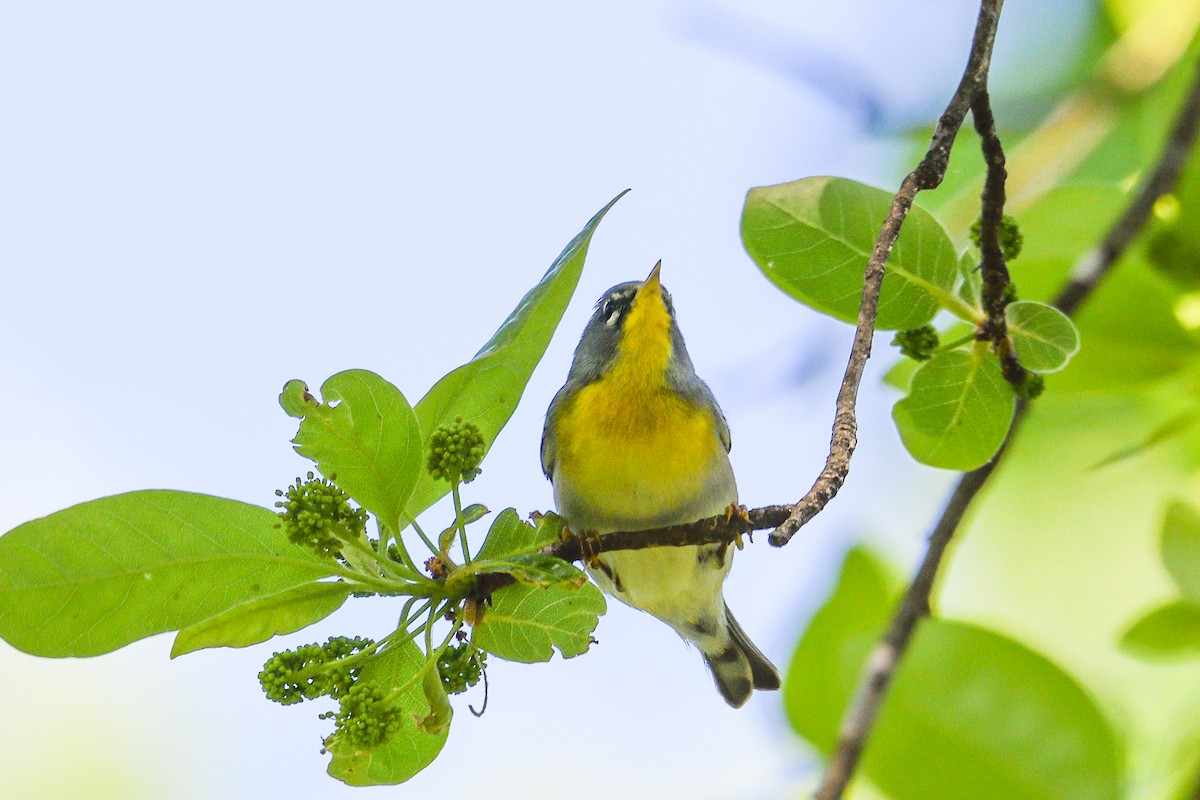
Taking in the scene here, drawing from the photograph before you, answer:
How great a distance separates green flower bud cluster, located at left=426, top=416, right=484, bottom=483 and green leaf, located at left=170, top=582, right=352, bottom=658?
0.32 m

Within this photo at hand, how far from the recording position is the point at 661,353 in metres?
4.40

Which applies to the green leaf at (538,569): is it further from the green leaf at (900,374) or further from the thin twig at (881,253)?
the green leaf at (900,374)

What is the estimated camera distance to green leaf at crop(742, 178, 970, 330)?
265 centimetres

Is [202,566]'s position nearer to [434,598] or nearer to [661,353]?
[434,598]

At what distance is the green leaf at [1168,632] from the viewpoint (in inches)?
110

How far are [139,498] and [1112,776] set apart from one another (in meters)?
2.09

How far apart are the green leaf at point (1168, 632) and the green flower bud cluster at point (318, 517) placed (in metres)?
1.81

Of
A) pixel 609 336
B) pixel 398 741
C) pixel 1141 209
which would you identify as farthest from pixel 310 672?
pixel 609 336

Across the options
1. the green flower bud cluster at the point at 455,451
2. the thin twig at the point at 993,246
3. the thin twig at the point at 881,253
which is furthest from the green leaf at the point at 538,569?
the thin twig at the point at 993,246

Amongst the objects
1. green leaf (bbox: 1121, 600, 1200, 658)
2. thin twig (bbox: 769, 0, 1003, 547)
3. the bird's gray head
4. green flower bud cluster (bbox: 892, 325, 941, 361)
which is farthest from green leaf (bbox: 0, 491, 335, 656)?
the bird's gray head

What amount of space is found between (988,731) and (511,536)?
43.7 inches

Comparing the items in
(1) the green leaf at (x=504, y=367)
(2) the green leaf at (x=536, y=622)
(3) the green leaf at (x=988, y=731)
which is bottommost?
(3) the green leaf at (x=988, y=731)

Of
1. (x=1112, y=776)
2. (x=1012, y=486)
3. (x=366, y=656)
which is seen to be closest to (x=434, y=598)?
(x=366, y=656)

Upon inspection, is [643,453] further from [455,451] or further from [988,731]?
[988,731]
